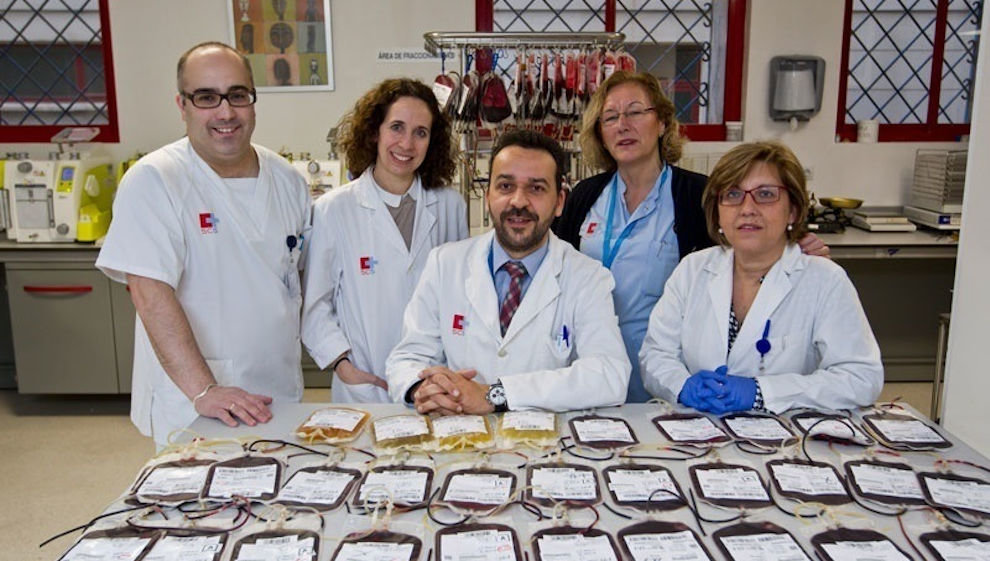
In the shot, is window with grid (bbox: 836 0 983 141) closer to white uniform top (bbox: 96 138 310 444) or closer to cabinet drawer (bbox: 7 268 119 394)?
white uniform top (bbox: 96 138 310 444)

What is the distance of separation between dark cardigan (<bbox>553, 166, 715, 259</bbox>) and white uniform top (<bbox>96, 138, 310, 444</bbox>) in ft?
2.72

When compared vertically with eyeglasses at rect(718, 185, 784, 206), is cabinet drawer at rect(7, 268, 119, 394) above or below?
below

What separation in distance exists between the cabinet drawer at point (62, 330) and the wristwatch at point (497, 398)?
2754mm

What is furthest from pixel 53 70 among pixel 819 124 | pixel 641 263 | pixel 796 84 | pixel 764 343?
pixel 819 124

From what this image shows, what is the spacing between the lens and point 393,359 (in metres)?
1.86

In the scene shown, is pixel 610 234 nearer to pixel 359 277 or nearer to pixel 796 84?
pixel 359 277

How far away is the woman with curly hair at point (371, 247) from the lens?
210 cm

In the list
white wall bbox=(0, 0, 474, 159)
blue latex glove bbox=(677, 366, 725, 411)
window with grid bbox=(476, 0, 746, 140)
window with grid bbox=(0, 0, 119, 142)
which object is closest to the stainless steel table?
blue latex glove bbox=(677, 366, 725, 411)

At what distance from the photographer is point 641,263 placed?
2.18m

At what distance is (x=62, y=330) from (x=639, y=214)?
2.98 meters

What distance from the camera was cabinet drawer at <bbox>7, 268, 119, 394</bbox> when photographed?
3.68 m

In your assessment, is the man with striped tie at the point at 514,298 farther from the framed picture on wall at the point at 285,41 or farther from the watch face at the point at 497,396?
the framed picture on wall at the point at 285,41

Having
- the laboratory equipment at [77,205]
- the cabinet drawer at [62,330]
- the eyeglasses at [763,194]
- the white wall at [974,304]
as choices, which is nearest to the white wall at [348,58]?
the laboratory equipment at [77,205]

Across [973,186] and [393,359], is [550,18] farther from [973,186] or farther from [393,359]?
[393,359]
